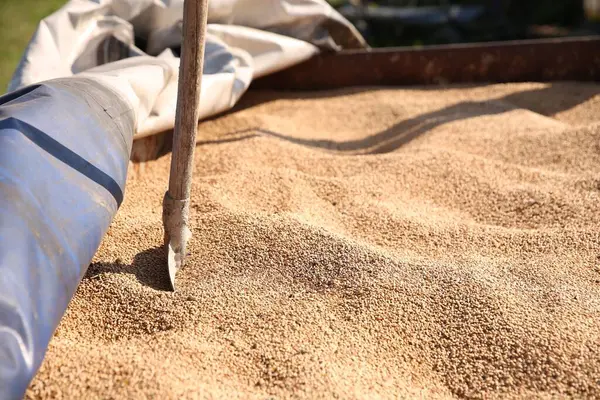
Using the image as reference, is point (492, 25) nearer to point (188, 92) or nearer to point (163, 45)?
point (163, 45)

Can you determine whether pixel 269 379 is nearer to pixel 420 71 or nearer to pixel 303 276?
pixel 303 276

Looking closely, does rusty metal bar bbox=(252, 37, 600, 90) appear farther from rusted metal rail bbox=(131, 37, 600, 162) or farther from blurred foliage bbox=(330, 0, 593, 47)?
blurred foliage bbox=(330, 0, 593, 47)

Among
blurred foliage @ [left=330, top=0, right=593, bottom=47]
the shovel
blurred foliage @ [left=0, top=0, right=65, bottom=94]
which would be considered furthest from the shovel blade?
blurred foliage @ [left=330, top=0, right=593, bottom=47]

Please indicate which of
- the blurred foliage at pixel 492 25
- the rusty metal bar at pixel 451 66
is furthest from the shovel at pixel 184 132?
the blurred foliage at pixel 492 25

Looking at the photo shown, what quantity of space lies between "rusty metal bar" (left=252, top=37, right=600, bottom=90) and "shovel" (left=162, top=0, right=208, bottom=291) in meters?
1.71

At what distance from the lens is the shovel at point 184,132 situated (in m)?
1.49

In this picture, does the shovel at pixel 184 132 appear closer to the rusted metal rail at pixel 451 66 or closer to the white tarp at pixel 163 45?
the white tarp at pixel 163 45

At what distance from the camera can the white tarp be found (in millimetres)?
2197

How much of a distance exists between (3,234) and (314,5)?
7.28 feet

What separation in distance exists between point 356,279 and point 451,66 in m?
1.92

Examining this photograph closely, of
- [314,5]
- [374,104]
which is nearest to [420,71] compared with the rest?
[374,104]

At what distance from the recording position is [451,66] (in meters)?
3.28

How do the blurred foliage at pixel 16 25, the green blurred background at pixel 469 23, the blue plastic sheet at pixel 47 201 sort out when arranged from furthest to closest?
the green blurred background at pixel 469 23 < the blurred foliage at pixel 16 25 < the blue plastic sheet at pixel 47 201

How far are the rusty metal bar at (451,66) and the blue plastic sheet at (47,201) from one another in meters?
1.66
